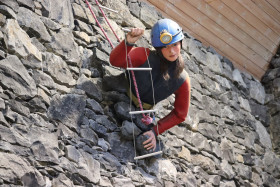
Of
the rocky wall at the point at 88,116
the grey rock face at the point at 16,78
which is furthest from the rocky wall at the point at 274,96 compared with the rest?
the grey rock face at the point at 16,78

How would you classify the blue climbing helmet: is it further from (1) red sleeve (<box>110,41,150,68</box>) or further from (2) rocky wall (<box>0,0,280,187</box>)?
(2) rocky wall (<box>0,0,280,187</box>)

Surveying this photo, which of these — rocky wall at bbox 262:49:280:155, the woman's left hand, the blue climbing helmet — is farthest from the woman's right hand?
rocky wall at bbox 262:49:280:155

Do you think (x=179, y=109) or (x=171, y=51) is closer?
(x=171, y=51)

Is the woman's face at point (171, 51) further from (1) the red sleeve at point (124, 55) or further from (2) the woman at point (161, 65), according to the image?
(1) the red sleeve at point (124, 55)

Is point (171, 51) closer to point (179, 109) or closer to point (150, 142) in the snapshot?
point (179, 109)

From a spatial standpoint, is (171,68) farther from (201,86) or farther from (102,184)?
(201,86)

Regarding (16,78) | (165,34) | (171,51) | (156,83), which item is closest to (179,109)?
(156,83)

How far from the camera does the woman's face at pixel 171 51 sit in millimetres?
3611

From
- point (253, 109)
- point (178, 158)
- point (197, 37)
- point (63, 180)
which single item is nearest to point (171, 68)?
point (178, 158)

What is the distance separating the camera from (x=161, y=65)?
12.1ft

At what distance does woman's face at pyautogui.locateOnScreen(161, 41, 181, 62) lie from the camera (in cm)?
361

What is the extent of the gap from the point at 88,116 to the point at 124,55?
51 centimetres

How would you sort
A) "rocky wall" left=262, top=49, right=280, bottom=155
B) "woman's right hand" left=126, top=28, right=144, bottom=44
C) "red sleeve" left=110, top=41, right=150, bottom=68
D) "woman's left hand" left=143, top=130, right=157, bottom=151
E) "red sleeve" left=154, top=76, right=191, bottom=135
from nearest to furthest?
"woman's right hand" left=126, top=28, right=144, bottom=44
"red sleeve" left=110, top=41, right=150, bottom=68
"woman's left hand" left=143, top=130, right=157, bottom=151
"red sleeve" left=154, top=76, right=191, bottom=135
"rocky wall" left=262, top=49, right=280, bottom=155

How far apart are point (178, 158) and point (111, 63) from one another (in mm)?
1096
